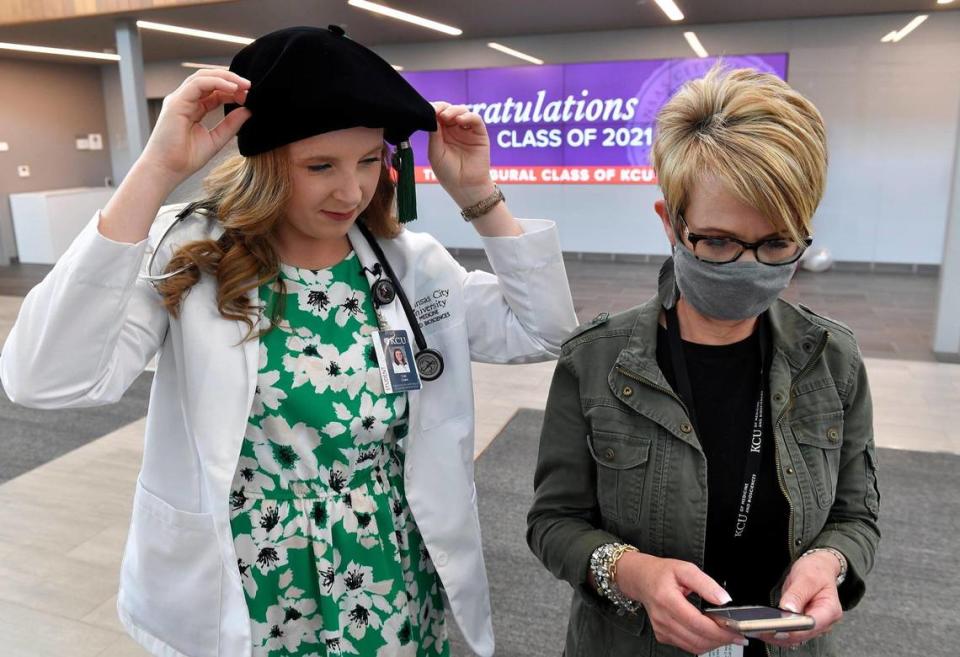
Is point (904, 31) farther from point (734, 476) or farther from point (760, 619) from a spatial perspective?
point (760, 619)

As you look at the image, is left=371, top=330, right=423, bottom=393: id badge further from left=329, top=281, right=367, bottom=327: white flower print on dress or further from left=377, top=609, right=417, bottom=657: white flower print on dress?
left=377, top=609, right=417, bottom=657: white flower print on dress

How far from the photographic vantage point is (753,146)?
38.0 inches

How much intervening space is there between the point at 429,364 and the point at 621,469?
0.38 m

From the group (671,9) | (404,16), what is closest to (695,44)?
(671,9)

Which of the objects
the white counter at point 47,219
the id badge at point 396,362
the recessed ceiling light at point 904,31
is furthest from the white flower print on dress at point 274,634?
the white counter at point 47,219

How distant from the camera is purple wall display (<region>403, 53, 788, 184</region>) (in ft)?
30.8

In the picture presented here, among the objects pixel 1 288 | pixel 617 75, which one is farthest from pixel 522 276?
pixel 1 288

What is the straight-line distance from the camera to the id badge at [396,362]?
1.22 meters

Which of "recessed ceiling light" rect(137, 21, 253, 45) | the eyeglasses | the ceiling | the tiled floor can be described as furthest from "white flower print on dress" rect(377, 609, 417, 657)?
"recessed ceiling light" rect(137, 21, 253, 45)

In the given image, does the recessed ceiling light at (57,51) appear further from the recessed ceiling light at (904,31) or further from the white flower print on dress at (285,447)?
the white flower print on dress at (285,447)

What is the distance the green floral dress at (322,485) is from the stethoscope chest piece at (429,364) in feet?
0.20

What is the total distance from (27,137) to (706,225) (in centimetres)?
1289

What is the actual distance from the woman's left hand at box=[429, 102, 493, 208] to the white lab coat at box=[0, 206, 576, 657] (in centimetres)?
12

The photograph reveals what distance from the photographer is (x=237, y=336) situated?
1162 millimetres
